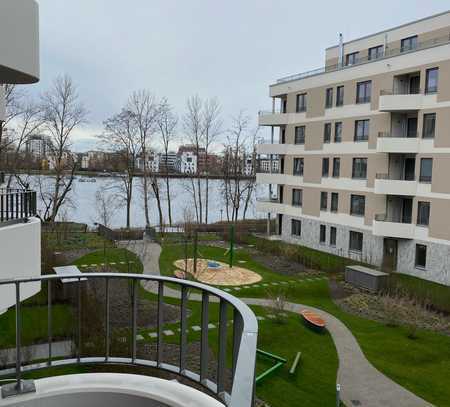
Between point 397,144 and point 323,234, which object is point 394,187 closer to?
point 397,144

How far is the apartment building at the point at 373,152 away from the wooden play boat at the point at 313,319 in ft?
31.2

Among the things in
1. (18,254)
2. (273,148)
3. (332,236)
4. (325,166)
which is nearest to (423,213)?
(332,236)

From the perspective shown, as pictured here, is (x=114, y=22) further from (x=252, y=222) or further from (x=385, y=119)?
(x=252, y=222)

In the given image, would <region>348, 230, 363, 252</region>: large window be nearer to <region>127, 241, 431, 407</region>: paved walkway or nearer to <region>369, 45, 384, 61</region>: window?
<region>127, 241, 431, 407</region>: paved walkway

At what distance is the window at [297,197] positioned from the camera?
3191cm

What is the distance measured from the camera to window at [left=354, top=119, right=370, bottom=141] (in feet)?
86.4

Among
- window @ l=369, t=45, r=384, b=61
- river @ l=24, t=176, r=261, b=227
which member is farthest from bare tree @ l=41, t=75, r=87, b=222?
window @ l=369, t=45, r=384, b=61

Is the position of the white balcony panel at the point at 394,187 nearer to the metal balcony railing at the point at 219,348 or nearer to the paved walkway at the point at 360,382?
the paved walkway at the point at 360,382

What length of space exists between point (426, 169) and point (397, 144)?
6.44 ft

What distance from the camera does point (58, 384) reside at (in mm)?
3400

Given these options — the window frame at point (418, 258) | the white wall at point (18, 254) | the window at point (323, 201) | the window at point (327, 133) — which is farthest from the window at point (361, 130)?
the white wall at point (18, 254)

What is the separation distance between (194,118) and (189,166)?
535 centimetres

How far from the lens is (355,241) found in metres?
27.2

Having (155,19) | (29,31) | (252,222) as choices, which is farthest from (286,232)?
(29,31)
